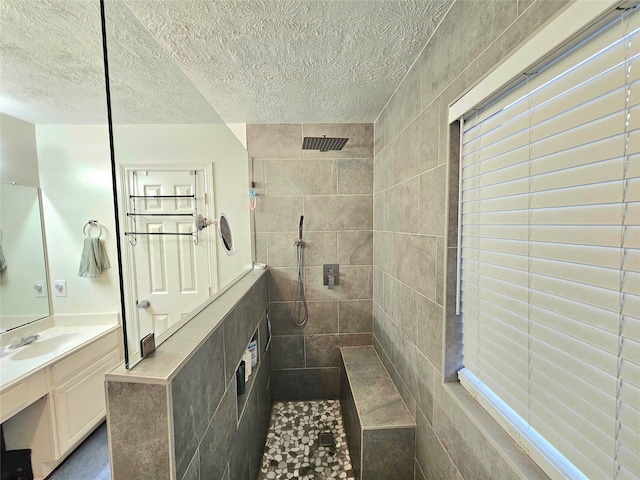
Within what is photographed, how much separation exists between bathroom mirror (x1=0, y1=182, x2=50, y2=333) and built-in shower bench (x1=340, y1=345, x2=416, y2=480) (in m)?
2.53

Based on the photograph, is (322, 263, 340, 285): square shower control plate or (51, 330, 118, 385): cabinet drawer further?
(322, 263, 340, 285): square shower control plate

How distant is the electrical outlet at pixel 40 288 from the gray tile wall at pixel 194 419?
71.9 inches

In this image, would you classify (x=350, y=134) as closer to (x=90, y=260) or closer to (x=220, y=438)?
(x=220, y=438)

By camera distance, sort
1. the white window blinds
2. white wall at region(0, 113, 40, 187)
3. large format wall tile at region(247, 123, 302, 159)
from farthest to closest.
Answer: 1. large format wall tile at region(247, 123, 302, 159)
2. white wall at region(0, 113, 40, 187)
3. the white window blinds

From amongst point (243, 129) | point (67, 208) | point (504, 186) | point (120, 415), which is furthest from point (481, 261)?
point (67, 208)

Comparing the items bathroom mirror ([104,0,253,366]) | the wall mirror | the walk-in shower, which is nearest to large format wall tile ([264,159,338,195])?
the wall mirror

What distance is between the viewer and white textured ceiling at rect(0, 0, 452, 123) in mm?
950

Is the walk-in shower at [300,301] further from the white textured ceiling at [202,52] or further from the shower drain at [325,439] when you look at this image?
the white textured ceiling at [202,52]

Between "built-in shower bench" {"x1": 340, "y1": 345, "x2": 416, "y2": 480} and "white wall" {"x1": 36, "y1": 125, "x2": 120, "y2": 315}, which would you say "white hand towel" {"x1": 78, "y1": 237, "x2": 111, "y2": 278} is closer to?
"white wall" {"x1": 36, "y1": 125, "x2": 120, "y2": 315}

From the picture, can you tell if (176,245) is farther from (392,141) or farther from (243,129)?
(392,141)

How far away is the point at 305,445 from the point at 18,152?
312 centimetres

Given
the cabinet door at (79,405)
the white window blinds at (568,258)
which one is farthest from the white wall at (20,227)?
the white window blinds at (568,258)

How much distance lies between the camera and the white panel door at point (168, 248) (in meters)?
0.88

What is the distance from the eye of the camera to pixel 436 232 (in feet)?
3.74
